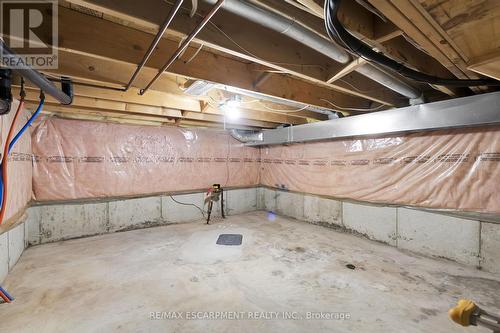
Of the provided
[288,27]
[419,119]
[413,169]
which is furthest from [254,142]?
[288,27]

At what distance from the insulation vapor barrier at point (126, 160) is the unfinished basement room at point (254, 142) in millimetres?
29

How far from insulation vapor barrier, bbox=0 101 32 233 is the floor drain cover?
95.8 inches

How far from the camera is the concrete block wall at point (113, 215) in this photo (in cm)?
342

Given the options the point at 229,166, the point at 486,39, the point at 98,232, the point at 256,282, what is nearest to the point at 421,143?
the point at 486,39

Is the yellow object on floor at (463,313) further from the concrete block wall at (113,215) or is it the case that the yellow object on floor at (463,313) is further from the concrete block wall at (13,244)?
the concrete block wall at (113,215)

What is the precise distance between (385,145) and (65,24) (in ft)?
12.6

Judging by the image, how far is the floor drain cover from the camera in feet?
11.0

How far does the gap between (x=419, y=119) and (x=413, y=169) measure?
820mm

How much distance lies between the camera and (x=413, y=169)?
3.08 meters

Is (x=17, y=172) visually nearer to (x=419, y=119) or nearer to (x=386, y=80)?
(x=386, y=80)

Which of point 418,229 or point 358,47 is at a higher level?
point 358,47

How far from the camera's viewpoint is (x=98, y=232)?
3.82 m

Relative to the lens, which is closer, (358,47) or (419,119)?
(358,47)

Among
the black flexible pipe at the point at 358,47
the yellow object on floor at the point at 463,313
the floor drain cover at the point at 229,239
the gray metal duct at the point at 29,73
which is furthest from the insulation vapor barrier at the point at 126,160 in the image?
the yellow object on floor at the point at 463,313
